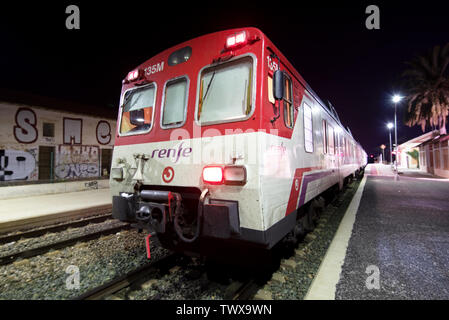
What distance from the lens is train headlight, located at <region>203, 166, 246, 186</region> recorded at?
2.23m

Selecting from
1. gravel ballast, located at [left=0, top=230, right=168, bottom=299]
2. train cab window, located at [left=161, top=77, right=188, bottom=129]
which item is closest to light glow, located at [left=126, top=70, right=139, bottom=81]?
train cab window, located at [left=161, top=77, right=188, bottom=129]

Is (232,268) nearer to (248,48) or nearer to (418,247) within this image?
(248,48)

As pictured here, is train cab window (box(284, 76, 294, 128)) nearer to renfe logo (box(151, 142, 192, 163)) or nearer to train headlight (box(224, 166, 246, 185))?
train headlight (box(224, 166, 246, 185))

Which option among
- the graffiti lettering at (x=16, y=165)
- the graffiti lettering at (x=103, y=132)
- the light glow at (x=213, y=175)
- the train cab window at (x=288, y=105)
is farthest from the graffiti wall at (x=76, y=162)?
the train cab window at (x=288, y=105)

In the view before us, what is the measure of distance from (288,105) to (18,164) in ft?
51.1

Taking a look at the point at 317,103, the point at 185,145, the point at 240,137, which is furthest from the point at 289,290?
the point at 317,103

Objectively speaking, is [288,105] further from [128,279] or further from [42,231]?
[42,231]

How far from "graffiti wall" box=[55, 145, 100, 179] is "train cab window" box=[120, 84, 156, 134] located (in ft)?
43.8

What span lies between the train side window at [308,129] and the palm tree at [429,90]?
92.3 feet

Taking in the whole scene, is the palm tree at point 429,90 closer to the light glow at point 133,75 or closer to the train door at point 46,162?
the light glow at point 133,75

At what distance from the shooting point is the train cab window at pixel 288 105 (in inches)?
114

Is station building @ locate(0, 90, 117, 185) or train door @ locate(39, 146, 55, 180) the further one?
train door @ locate(39, 146, 55, 180)

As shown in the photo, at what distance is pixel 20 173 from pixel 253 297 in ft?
50.7

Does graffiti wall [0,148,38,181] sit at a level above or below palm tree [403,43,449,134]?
below
